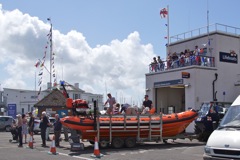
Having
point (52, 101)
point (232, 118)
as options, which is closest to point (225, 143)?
point (232, 118)

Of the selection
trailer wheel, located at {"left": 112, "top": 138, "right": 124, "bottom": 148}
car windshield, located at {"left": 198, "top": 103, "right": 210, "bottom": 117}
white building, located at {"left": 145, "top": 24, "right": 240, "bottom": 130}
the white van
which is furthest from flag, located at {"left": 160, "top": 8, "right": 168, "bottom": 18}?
the white van

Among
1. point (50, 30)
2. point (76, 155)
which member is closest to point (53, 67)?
point (50, 30)

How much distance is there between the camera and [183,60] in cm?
2809

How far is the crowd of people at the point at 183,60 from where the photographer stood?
27.5 meters

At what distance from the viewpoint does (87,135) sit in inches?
671

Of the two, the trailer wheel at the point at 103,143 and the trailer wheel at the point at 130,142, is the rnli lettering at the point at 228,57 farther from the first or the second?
the trailer wheel at the point at 103,143

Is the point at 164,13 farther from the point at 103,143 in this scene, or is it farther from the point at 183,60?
the point at 103,143

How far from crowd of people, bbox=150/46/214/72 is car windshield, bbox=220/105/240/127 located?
1647 cm

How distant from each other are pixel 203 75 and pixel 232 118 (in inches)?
657

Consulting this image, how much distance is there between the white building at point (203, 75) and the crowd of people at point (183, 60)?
0.24ft

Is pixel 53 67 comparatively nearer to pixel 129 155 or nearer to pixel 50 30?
pixel 50 30

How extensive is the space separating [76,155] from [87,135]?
2171 millimetres

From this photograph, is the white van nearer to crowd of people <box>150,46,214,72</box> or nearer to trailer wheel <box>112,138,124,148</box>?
trailer wheel <box>112,138,124,148</box>

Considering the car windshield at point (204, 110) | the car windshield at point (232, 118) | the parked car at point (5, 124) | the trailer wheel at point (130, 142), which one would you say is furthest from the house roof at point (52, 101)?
the car windshield at point (232, 118)
